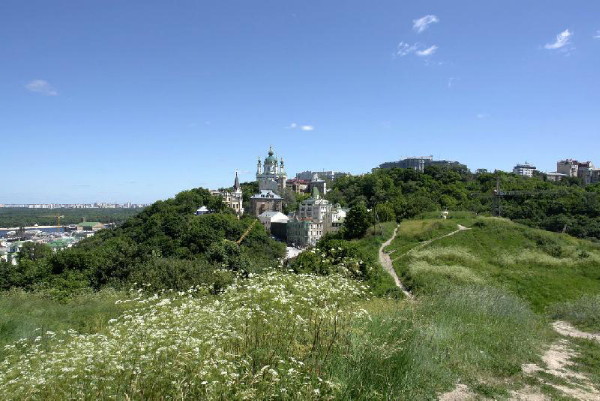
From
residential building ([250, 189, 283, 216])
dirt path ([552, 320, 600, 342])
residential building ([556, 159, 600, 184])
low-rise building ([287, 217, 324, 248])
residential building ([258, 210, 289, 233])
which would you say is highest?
residential building ([556, 159, 600, 184])

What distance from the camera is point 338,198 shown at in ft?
273

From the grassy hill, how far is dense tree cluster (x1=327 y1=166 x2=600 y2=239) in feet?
98.9

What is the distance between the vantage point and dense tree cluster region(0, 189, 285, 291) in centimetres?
1762

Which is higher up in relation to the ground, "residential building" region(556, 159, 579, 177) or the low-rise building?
"residential building" region(556, 159, 579, 177)

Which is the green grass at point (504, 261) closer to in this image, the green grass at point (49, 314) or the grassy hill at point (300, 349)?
the grassy hill at point (300, 349)

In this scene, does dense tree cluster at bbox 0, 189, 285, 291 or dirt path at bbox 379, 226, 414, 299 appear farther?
dirt path at bbox 379, 226, 414, 299

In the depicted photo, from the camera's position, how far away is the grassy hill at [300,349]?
373 cm

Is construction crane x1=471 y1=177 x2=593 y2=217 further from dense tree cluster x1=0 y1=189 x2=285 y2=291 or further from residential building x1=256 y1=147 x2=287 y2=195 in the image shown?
residential building x1=256 y1=147 x2=287 y2=195

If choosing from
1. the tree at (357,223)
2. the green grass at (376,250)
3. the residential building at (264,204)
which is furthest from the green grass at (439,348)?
the residential building at (264,204)

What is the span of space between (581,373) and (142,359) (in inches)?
283

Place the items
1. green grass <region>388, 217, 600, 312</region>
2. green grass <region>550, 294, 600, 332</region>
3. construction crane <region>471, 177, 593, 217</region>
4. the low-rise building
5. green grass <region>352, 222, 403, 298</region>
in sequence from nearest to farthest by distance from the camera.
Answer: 1. green grass <region>550, 294, 600, 332</region>
2. green grass <region>388, 217, 600, 312</region>
3. green grass <region>352, 222, 403, 298</region>
4. construction crane <region>471, 177, 593, 217</region>
5. the low-rise building

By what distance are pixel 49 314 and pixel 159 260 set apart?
9.03m

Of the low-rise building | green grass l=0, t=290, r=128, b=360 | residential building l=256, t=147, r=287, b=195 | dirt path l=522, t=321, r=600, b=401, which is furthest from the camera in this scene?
residential building l=256, t=147, r=287, b=195

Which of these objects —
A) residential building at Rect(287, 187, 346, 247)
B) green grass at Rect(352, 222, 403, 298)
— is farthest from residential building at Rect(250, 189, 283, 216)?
green grass at Rect(352, 222, 403, 298)
